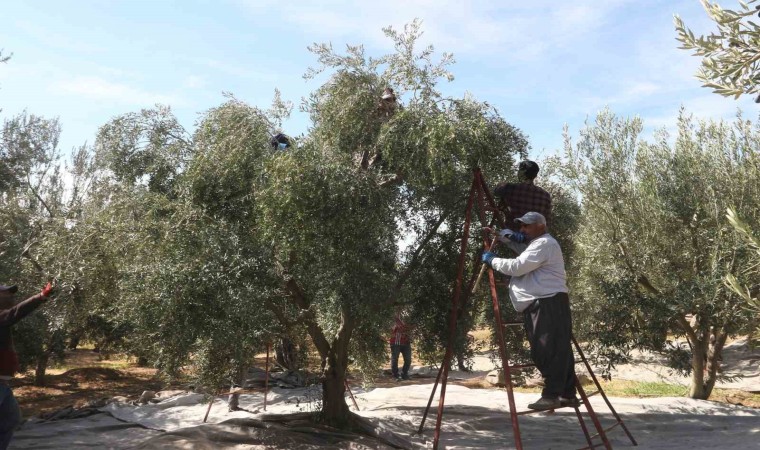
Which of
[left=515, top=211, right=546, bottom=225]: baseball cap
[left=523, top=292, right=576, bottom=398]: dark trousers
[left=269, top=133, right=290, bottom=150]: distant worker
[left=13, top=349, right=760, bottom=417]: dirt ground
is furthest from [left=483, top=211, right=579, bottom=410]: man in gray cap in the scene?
[left=13, top=349, right=760, bottom=417]: dirt ground

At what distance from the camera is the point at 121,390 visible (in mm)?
18922

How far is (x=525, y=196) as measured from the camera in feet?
27.4

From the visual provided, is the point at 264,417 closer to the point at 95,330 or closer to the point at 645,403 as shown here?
the point at 645,403

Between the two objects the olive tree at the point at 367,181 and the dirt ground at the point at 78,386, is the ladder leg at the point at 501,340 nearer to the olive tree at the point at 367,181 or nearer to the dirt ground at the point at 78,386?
the olive tree at the point at 367,181

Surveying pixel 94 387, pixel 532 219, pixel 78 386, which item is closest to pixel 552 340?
pixel 532 219

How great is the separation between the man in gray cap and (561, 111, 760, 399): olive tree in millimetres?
4891

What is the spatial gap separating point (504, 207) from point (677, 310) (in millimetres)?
5133

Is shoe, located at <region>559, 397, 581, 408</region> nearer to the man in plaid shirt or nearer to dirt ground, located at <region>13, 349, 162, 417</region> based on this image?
the man in plaid shirt

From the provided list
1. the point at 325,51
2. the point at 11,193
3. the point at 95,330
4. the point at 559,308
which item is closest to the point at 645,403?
the point at 559,308

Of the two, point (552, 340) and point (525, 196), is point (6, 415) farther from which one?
point (525, 196)

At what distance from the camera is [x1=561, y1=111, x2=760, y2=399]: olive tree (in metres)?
11.7

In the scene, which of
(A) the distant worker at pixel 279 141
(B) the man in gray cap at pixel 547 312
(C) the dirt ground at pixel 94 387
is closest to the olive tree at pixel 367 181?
(A) the distant worker at pixel 279 141

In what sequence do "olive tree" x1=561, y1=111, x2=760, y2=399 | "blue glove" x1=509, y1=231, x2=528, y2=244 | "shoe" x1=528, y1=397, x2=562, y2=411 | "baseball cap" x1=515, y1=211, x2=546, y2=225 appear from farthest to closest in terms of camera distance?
"olive tree" x1=561, y1=111, x2=760, y2=399, "blue glove" x1=509, y1=231, x2=528, y2=244, "baseball cap" x1=515, y1=211, x2=546, y2=225, "shoe" x1=528, y1=397, x2=562, y2=411

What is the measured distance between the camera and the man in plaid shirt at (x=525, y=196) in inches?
329
